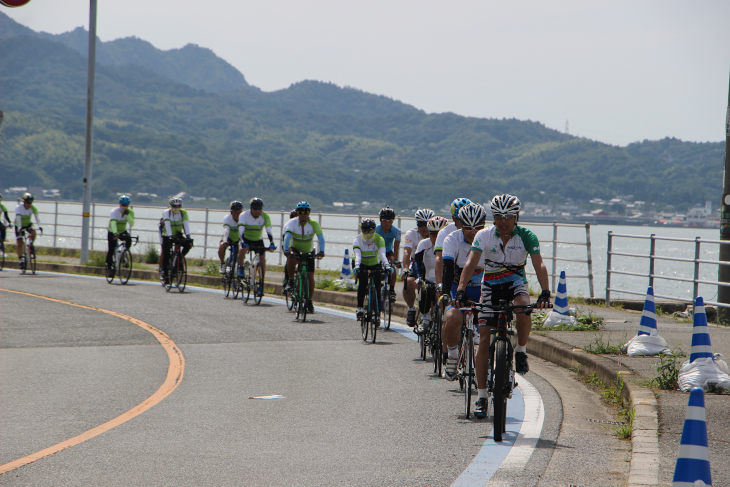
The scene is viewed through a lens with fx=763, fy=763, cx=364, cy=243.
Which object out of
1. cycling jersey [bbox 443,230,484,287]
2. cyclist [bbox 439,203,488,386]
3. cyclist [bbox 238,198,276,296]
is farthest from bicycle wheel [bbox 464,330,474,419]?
cyclist [bbox 238,198,276,296]

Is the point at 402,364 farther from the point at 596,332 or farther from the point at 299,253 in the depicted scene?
the point at 299,253

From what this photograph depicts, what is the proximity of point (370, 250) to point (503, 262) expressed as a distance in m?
5.60

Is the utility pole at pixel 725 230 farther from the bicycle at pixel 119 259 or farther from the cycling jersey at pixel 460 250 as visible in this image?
the bicycle at pixel 119 259

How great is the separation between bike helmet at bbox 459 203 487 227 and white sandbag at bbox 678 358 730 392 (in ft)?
7.97

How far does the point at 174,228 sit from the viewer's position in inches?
732

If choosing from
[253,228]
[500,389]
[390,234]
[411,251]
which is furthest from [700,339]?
[253,228]

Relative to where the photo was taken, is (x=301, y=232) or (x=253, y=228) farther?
(x=253, y=228)

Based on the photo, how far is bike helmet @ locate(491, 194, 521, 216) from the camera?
20.7ft

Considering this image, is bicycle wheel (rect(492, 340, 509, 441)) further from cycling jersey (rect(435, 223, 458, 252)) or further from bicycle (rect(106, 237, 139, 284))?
bicycle (rect(106, 237, 139, 284))

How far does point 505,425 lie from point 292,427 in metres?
1.78

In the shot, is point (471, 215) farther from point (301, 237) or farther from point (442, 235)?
point (301, 237)

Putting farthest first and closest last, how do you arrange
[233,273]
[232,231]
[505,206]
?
[232,231] → [233,273] → [505,206]

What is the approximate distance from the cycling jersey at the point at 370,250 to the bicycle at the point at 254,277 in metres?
4.91

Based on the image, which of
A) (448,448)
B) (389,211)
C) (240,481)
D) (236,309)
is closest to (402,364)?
(389,211)
